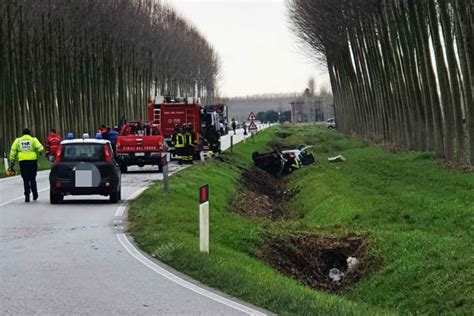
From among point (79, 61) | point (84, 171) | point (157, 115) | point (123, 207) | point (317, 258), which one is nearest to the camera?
point (317, 258)

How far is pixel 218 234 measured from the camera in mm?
15797

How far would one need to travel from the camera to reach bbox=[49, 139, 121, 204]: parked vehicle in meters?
21.2

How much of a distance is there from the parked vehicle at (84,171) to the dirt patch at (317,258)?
664 centimetres

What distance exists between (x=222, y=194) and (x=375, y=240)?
1096 cm

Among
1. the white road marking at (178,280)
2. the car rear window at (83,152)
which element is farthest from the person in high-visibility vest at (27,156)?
the white road marking at (178,280)

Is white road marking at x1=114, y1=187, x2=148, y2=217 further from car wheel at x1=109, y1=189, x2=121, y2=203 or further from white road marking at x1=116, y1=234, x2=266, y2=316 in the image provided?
white road marking at x1=116, y1=234, x2=266, y2=316

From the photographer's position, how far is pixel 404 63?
37.2 metres

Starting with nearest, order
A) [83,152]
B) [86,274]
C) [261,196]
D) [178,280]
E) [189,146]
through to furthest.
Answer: [178,280], [86,274], [83,152], [261,196], [189,146]

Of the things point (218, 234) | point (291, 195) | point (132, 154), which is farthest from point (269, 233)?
point (132, 154)

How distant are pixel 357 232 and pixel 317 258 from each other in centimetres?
150

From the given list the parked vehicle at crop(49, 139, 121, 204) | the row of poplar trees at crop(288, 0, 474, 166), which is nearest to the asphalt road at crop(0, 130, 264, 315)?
the parked vehicle at crop(49, 139, 121, 204)

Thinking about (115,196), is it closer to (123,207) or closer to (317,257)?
(123,207)

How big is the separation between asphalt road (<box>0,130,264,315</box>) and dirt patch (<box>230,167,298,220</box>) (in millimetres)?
6608

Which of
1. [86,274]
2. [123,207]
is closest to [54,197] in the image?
[123,207]
